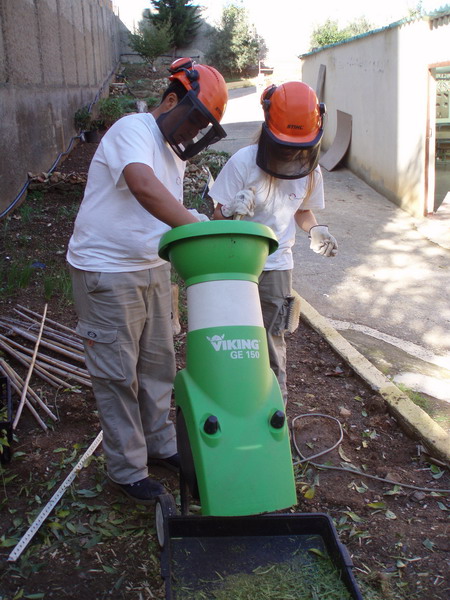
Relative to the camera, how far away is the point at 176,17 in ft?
97.7

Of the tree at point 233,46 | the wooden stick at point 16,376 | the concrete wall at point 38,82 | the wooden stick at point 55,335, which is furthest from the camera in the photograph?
the tree at point 233,46

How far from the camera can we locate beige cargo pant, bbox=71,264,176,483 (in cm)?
258

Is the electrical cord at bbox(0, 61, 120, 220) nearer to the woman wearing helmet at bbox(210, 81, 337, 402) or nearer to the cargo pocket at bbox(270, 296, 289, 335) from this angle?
the woman wearing helmet at bbox(210, 81, 337, 402)

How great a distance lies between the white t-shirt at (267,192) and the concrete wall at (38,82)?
4709 millimetres

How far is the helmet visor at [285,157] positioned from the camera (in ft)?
9.49

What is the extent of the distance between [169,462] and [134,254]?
1115 millimetres

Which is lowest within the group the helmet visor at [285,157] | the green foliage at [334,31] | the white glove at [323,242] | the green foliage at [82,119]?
the white glove at [323,242]

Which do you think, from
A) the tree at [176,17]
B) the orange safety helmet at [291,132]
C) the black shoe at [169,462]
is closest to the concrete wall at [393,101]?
the orange safety helmet at [291,132]

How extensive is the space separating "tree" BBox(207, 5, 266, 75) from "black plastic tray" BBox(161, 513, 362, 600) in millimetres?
31761

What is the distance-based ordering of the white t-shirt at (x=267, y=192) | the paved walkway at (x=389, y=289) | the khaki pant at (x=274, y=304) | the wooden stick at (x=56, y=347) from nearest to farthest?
the white t-shirt at (x=267, y=192) < the khaki pant at (x=274, y=304) < the wooden stick at (x=56, y=347) < the paved walkway at (x=389, y=289)

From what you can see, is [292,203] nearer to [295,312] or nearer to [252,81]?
[295,312]

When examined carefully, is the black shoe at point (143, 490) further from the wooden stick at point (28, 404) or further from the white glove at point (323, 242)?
the white glove at point (323, 242)

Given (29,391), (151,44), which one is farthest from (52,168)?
(151,44)

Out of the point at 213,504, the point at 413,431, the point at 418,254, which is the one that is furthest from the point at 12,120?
the point at 213,504
